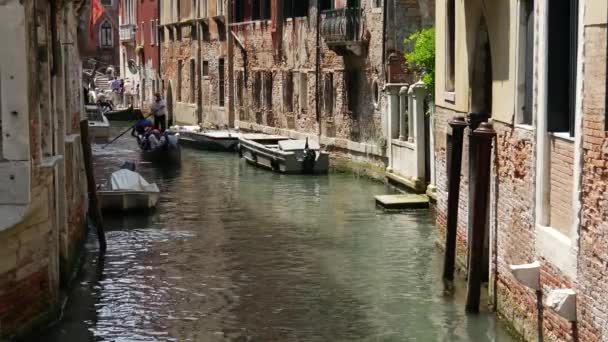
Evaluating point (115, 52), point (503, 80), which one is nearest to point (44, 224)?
point (503, 80)

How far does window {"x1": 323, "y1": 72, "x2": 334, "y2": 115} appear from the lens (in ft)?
80.2

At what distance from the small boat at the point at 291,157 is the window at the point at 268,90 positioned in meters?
5.18

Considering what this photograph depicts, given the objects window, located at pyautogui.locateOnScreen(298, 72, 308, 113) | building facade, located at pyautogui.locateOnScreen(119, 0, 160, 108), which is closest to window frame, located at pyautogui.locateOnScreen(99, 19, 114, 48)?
building facade, located at pyautogui.locateOnScreen(119, 0, 160, 108)

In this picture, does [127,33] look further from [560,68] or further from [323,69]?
[560,68]

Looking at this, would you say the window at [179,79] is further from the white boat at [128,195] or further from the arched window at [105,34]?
the white boat at [128,195]

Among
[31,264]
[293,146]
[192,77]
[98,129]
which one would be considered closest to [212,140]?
[98,129]

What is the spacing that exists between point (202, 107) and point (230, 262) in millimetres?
22770

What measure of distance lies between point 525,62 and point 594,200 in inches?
87.9

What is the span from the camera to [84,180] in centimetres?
1462

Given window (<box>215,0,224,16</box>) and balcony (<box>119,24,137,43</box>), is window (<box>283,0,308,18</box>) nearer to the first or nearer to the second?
window (<box>215,0,224,16</box>)

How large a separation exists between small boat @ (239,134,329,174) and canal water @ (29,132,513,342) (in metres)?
2.95

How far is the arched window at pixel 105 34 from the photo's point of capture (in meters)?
57.2

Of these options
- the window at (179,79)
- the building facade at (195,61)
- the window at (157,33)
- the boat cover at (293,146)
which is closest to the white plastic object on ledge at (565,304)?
the boat cover at (293,146)

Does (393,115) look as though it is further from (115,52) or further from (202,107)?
(115,52)
